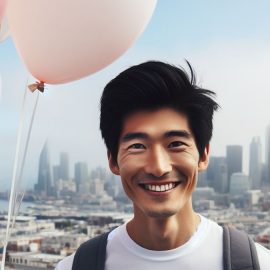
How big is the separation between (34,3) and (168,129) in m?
0.44

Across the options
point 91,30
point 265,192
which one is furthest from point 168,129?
point 265,192

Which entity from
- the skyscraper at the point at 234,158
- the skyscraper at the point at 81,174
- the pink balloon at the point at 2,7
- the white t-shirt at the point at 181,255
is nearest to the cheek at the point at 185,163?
the white t-shirt at the point at 181,255

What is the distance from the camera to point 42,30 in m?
1.04

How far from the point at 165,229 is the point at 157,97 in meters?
0.24

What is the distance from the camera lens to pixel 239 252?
2.75 feet

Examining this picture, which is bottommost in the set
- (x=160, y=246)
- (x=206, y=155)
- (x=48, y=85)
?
(x=160, y=246)

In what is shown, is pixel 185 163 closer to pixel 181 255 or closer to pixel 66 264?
pixel 181 255

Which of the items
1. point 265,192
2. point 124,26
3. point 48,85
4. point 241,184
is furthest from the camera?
point 265,192

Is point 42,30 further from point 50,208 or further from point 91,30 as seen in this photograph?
point 50,208

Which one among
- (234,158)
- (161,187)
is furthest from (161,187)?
(234,158)

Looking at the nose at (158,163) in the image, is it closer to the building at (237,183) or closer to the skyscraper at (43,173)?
the skyscraper at (43,173)

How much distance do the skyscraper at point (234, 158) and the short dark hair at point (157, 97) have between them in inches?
140

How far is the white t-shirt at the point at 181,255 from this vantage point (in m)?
0.85

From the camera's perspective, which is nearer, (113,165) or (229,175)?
(113,165)
